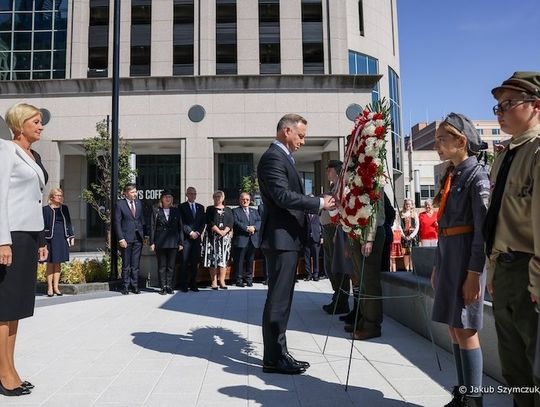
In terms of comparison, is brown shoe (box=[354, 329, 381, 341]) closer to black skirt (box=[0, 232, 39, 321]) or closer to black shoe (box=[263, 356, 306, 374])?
black shoe (box=[263, 356, 306, 374])

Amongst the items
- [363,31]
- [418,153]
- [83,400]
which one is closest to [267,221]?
[83,400]

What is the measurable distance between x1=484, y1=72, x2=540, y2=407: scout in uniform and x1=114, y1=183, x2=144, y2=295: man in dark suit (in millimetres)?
8100

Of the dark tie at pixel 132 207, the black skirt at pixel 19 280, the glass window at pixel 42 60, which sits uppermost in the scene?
the glass window at pixel 42 60

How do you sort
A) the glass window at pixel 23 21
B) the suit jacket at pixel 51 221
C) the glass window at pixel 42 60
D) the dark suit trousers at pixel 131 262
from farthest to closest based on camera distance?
the glass window at pixel 23 21, the glass window at pixel 42 60, the dark suit trousers at pixel 131 262, the suit jacket at pixel 51 221

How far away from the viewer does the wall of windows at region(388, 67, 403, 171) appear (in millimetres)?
33000

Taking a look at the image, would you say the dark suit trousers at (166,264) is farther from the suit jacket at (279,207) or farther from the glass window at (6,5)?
the glass window at (6,5)

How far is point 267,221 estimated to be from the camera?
4.11 m

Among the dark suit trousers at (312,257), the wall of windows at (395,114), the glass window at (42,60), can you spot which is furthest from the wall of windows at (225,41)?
the dark suit trousers at (312,257)

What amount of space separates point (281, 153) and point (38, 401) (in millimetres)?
2960

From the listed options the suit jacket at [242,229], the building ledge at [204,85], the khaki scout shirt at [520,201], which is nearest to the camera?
the khaki scout shirt at [520,201]

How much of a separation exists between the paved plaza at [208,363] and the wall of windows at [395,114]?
28.7 meters

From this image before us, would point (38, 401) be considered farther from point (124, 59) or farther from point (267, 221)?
point (124, 59)

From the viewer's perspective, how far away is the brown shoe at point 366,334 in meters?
5.18

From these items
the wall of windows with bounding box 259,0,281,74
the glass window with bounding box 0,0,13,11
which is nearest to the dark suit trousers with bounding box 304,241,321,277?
the wall of windows with bounding box 259,0,281,74
